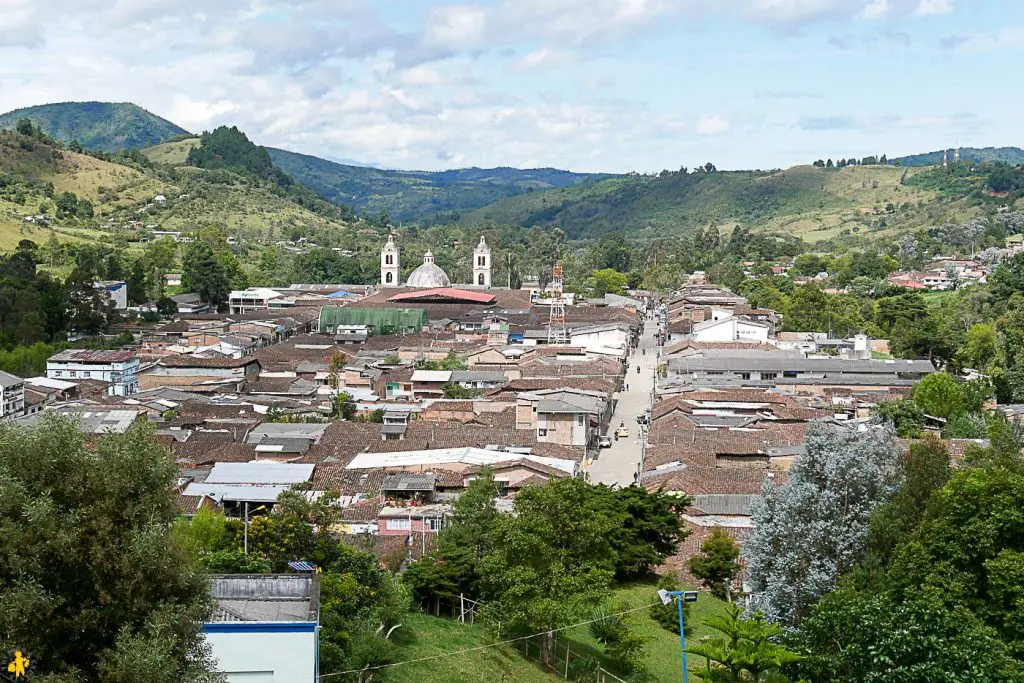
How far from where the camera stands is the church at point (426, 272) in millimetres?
70125

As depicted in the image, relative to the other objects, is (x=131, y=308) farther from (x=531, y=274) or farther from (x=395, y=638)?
(x=395, y=638)

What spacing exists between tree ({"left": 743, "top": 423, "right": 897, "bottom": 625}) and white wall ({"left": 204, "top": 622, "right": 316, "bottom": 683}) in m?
6.52

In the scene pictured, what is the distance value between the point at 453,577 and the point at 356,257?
6932 cm

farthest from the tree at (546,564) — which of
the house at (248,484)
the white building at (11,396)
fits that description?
the white building at (11,396)

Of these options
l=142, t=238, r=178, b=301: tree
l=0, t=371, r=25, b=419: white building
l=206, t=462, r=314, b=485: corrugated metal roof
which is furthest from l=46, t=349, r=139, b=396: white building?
l=142, t=238, r=178, b=301: tree

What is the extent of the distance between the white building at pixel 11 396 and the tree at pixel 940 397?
23.3 m

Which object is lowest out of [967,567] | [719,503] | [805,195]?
[719,503]

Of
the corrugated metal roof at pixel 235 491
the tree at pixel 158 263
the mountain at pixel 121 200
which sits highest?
the mountain at pixel 121 200

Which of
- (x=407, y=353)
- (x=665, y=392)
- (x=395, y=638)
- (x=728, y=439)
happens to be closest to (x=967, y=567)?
(x=395, y=638)

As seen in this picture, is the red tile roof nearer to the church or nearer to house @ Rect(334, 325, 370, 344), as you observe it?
the church

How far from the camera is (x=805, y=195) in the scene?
437 feet

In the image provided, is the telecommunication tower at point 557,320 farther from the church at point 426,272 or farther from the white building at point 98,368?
the church at point 426,272

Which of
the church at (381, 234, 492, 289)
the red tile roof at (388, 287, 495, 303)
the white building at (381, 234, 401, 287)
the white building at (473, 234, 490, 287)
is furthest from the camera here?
the white building at (473, 234, 490, 287)

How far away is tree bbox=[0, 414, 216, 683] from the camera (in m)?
8.10
